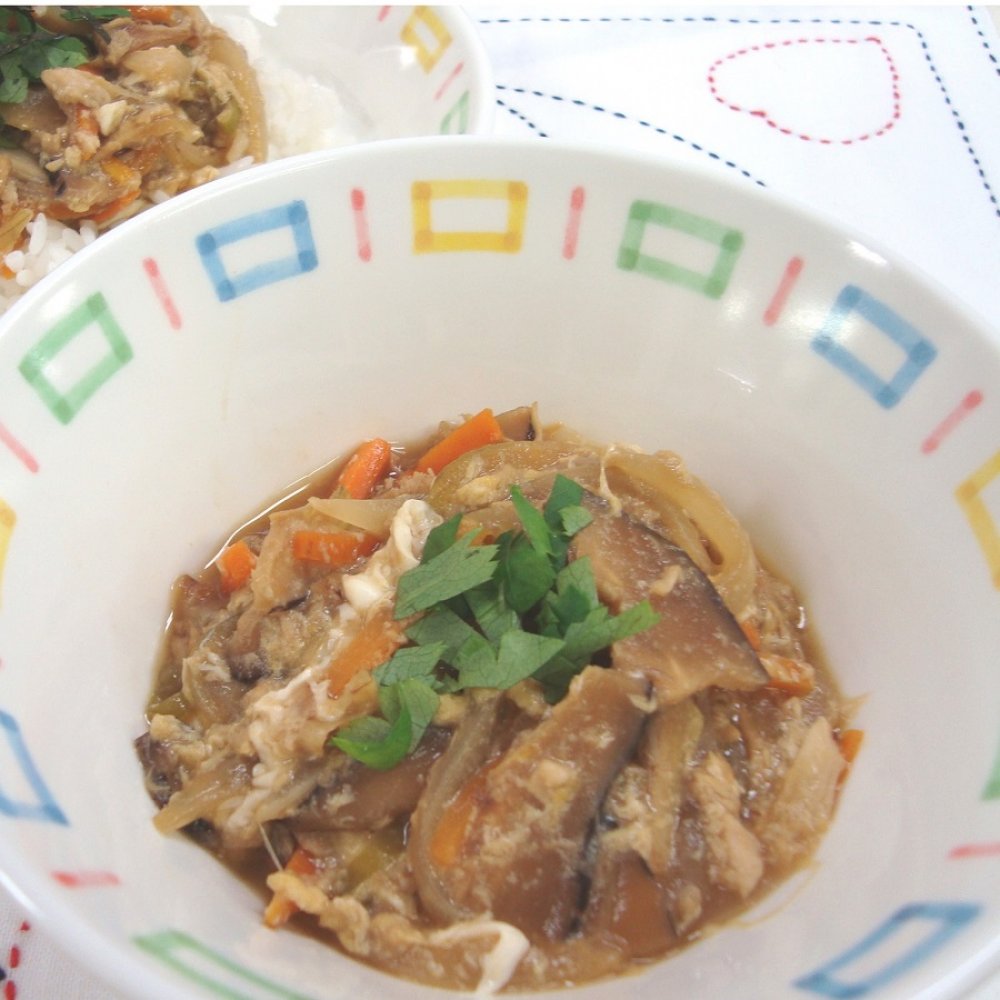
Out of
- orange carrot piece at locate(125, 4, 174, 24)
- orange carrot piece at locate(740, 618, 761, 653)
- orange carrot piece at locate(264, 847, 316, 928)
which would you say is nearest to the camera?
orange carrot piece at locate(264, 847, 316, 928)

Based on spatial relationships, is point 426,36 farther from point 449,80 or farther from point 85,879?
point 85,879

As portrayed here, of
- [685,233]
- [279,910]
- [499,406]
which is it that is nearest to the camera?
[279,910]

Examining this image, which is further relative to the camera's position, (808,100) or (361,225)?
(808,100)

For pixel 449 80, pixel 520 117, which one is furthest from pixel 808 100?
pixel 449 80

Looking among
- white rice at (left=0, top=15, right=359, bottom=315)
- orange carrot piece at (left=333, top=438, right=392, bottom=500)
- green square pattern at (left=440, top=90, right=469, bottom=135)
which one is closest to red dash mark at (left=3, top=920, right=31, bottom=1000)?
orange carrot piece at (left=333, top=438, right=392, bottom=500)

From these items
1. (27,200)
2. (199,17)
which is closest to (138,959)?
(27,200)

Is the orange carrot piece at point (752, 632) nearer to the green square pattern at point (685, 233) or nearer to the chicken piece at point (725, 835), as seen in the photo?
the chicken piece at point (725, 835)

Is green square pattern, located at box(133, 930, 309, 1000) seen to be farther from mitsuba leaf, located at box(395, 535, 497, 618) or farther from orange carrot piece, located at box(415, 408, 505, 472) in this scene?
orange carrot piece, located at box(415, 408, 505, 472)
